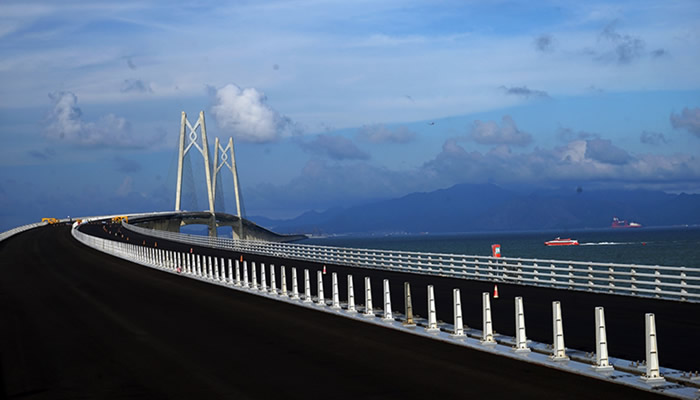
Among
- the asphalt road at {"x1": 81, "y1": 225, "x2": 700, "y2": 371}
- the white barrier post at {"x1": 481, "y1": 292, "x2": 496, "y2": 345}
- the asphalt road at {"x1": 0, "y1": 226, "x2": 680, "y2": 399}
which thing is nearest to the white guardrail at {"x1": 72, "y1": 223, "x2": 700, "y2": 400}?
the white barrier post at {"x1": 481, "y1": 292, "x2": 496, "y2": 345}

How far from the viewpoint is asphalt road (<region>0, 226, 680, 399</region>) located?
42.0ft

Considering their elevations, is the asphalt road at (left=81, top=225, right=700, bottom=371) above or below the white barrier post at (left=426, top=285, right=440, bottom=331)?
below

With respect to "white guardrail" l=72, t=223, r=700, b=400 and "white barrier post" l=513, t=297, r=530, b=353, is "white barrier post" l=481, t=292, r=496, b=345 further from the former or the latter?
"white barrier post" l=513, t=297, r=530, b=353

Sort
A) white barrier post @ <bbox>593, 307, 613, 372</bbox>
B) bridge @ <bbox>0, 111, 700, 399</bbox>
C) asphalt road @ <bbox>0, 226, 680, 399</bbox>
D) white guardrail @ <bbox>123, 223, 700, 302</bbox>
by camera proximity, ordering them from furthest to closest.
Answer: white guardrail @ <bbox>123, 223, 700, 302</bbox> → white barrier post @ <bbox>593, 307, 613, 372</bbox> → bridge @ <bbox>0, 111, 700, 399</bbox> → asphalt road @ <bbox>0, 226, 680, 399</bbox>

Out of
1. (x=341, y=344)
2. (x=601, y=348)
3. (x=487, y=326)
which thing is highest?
(x=601, y=348)

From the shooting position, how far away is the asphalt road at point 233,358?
12805mm

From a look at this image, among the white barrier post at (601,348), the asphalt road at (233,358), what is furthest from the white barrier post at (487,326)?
the white barrier post at (601,348)

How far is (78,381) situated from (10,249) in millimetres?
62631

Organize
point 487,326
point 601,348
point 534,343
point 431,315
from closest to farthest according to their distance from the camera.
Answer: point 601,348, point 534,343, point 487,326, point 431,315

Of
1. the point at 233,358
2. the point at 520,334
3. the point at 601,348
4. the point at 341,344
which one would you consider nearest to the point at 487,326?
the point at 520,334

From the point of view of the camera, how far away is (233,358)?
53.1ft

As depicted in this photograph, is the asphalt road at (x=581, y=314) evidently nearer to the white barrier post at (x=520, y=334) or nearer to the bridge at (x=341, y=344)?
the bridge at (x=341, y=344)

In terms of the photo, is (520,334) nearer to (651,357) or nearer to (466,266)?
(651,357)

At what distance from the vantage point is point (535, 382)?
1299 centimetres
